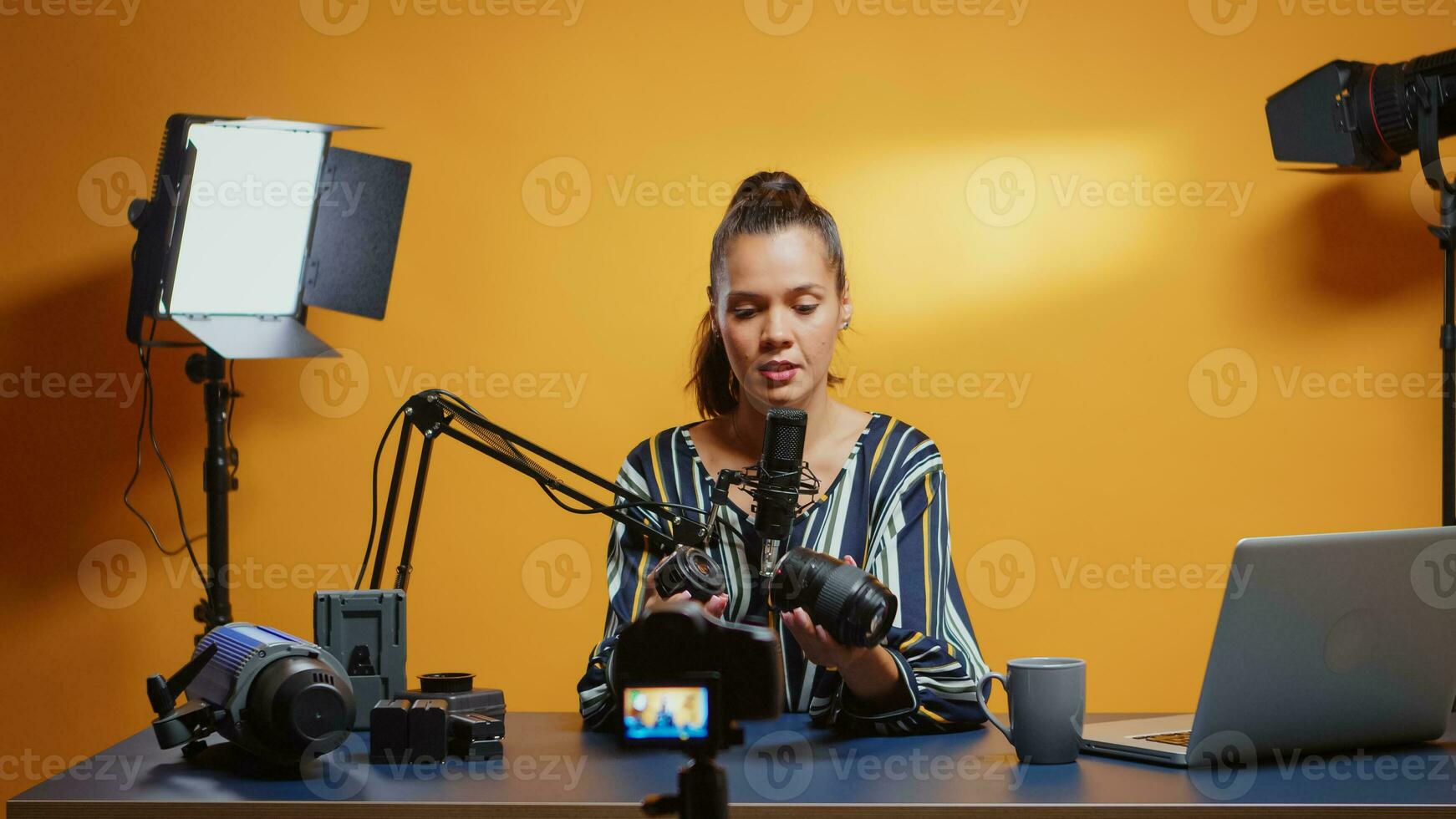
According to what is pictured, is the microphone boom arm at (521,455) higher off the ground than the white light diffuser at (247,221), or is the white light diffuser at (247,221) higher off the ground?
the white light diffuser at (247,221)

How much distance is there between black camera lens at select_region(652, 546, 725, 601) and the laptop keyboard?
44cm

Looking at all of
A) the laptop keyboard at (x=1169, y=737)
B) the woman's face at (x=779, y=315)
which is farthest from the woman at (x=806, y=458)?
the laptop keyboard at (x=1169, y=737)

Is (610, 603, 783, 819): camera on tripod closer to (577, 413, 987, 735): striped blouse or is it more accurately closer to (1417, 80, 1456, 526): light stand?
(577, 413, 987, 735): striped blouse

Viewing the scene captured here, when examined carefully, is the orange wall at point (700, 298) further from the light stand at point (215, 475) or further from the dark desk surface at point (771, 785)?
the dark desk surface at point (771, 785)

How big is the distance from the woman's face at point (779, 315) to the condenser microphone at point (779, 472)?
0.42 metres

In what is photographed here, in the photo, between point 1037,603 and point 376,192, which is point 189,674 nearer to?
point 376,192

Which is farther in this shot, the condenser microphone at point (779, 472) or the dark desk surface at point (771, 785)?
the condenser microphone at point (779, 472)

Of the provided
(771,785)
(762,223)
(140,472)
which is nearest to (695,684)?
(771,785)

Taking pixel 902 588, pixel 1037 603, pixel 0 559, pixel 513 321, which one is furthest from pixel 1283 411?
pixel 0 559

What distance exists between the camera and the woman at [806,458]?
1.65 m

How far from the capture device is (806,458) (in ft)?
5.89

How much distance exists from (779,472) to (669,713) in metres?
0.54

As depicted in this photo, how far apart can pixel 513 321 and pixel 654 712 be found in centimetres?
207

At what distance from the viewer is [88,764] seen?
3.99 feet
